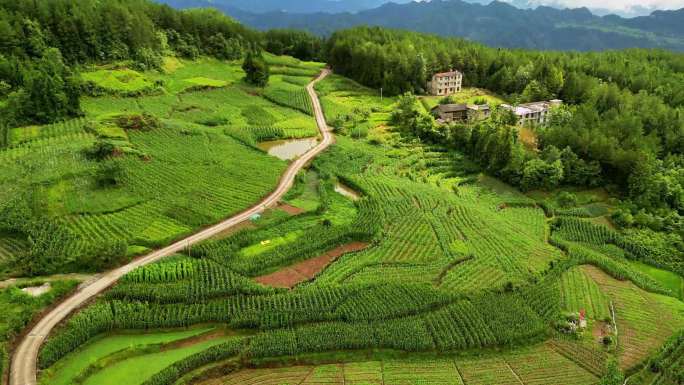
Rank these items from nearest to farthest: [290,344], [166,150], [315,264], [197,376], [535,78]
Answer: [197,376], [290,344], [315,264], [166,150], [535,78]

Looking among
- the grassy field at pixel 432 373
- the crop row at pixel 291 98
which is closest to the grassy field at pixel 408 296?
the grassy field at pixel 432 373

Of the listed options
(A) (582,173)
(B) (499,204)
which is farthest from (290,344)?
(A) (582,173)

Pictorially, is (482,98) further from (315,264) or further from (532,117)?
(315,264)

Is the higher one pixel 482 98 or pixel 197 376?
Answer: pixel 482 98

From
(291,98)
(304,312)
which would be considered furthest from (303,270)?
(291,98)

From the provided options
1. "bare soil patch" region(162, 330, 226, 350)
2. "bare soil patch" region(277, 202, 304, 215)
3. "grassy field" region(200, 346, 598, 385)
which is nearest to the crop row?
"bare soil patch" region(277, 202, 304, 215)

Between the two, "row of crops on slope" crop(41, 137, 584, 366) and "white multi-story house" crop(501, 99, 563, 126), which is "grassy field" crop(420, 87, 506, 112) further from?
"row of crops on slope" crop(41, 137, 584, 366)

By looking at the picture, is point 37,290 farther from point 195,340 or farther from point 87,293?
point 195,340
